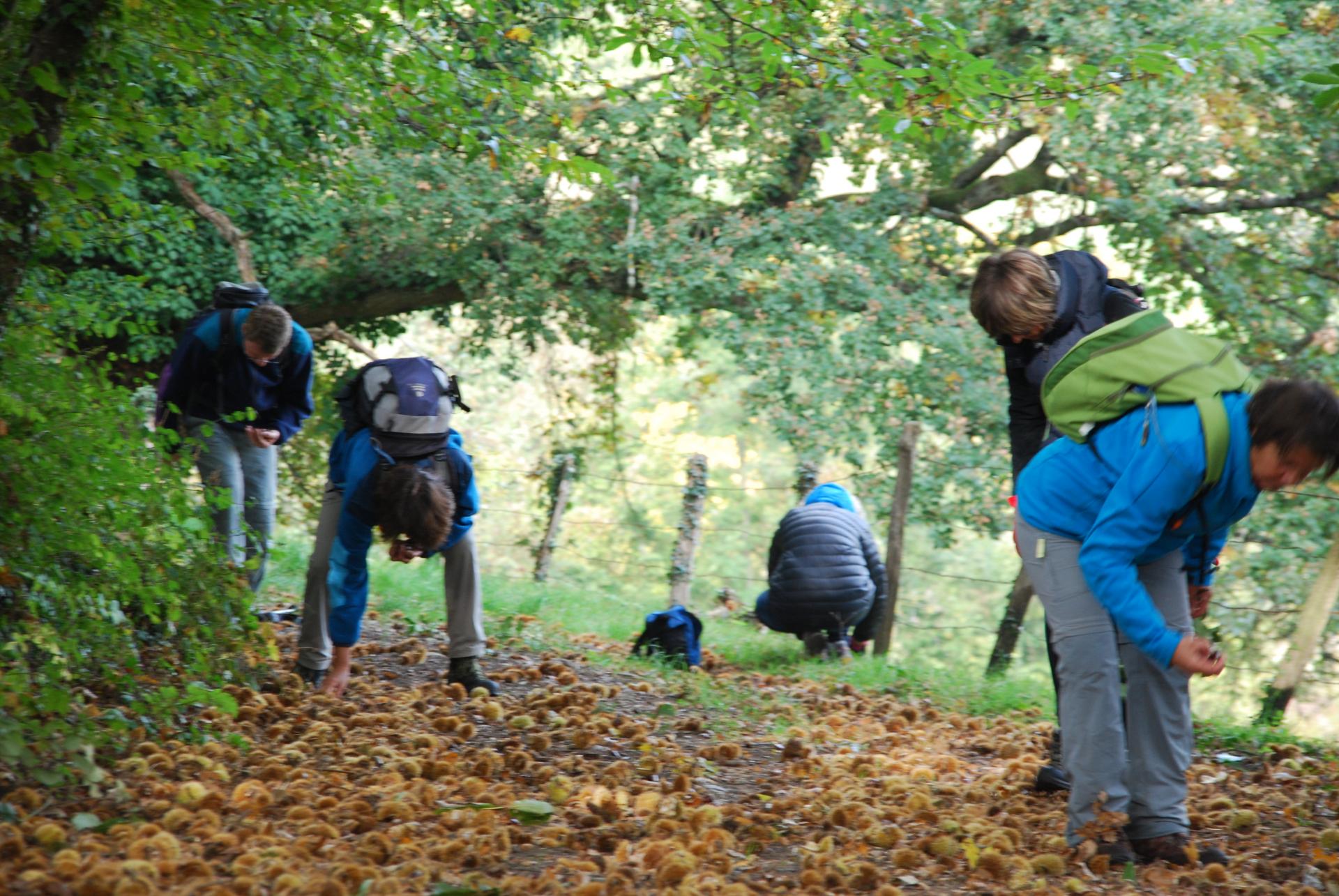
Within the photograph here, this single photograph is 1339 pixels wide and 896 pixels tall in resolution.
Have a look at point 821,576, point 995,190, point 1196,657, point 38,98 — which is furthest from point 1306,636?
point 995,190

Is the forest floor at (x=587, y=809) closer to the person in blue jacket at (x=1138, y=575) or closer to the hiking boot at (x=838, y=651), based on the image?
the person in blue jacket at (x=1138, y=575)

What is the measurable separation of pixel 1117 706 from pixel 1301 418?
3.21 ft

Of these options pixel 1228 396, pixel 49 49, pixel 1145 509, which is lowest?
pixel 1145 509

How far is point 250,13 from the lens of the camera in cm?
508

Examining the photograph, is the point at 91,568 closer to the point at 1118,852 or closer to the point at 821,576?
the point at 1118,852

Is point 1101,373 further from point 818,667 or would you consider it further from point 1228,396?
point 818,667

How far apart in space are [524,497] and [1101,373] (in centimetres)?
2390

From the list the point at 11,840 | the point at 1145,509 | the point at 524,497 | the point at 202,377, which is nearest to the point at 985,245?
the point at 202,377

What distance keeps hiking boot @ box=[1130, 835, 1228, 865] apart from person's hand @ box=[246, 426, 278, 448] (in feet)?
13.7

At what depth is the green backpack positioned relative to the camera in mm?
3098

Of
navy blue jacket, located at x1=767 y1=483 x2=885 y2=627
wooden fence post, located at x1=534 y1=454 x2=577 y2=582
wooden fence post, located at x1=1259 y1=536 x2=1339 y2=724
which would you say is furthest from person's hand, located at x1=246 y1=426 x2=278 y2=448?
wooden fence post, located at x1=534 y1=454 x2=577 y2=582

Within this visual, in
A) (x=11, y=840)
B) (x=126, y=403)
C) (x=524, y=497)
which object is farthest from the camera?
(x=524, y=497)

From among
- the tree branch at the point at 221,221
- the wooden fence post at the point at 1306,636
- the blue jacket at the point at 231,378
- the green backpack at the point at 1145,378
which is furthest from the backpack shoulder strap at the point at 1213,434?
the tree branch at the point at 221,221

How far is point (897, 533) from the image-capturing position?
8516 mm
